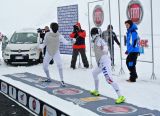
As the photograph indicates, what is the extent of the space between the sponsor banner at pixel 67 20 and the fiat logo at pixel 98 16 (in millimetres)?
1635

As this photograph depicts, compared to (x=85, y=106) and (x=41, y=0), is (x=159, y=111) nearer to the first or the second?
(x=85, y=106)

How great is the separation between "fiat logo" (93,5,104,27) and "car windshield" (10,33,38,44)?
401cm

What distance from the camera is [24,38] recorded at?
17.5 meters

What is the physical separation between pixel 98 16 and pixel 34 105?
630cm

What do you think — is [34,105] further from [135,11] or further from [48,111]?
[135,11]

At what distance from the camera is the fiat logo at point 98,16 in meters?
13.9

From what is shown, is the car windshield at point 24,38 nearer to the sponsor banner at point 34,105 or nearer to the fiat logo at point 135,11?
the fiat logo at point 135,11

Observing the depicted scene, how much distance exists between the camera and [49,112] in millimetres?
7500

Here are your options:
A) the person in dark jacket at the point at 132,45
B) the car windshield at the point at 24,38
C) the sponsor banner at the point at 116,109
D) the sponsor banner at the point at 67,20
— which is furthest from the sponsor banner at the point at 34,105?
the car windshield at the point at 24,38

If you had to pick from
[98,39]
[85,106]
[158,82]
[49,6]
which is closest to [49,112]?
[85,106]

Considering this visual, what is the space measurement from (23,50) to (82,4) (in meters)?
29.1

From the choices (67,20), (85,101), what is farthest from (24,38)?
(85,101)

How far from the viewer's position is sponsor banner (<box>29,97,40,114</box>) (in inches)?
326

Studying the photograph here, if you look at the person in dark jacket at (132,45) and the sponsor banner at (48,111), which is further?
the person in dark jacket at (132,45)
